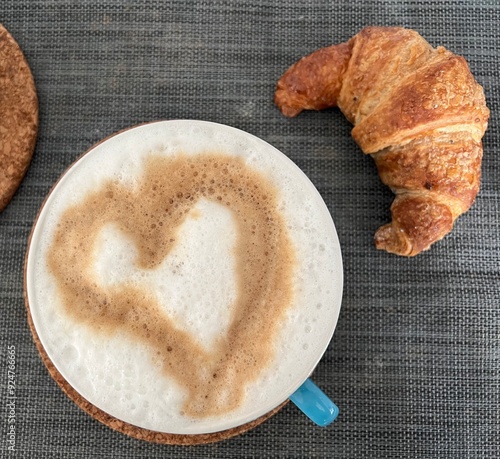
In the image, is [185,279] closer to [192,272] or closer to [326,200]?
[192,272]

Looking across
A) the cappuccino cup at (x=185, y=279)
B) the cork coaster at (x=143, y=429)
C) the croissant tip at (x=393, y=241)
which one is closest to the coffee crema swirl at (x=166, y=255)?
the cappuccino cup at (x=185, y=279)

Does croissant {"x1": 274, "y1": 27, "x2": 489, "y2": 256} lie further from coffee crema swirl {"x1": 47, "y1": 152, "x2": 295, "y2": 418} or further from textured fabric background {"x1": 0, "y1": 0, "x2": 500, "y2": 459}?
coffee crema swirl {"x1": 47, "y1": 152, "x2": 295, "y2": 418}

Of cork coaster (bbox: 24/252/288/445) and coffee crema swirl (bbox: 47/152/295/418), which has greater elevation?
coffee crema swirl (bbox: 47/152/295/418)

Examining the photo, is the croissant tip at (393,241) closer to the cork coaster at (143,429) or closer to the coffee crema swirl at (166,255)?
the coffee crema swirl at (166,255)

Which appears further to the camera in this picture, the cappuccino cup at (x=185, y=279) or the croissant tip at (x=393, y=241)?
the croissant tip at (x=393, y=241)

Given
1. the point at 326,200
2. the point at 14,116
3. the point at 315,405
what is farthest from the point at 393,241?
the point at 14,116

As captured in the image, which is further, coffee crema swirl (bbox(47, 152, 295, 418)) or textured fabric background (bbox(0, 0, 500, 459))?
textured fabric background (bbox(0, 0, 500, 459))

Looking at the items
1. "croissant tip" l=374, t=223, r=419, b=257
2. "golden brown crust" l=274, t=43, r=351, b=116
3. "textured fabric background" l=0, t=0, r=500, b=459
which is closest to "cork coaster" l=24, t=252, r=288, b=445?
"textured fabric background" l=0, t=0, r=500, b=459
